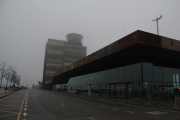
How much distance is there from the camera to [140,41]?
45.8 feet

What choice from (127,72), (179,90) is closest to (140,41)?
(127,72)

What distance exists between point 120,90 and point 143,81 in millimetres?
4734

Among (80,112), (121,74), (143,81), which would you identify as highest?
(121,74)

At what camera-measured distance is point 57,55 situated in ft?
394

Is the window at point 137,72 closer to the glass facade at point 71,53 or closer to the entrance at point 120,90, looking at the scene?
the entrance at point 120,90

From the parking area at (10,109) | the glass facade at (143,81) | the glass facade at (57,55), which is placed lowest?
the parking area at (10,109)

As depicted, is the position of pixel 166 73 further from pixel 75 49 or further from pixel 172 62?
pixel 75 49

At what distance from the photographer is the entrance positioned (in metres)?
23.7

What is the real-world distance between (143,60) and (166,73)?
5770mm

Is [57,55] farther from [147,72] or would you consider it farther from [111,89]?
[147,72]

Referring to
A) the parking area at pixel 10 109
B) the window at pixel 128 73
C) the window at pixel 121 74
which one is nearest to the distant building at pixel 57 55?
the window at pixel 121 74

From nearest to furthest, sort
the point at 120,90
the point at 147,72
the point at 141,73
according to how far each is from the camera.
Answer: the point at 141,73
the point at 147,72
the point at 120,90

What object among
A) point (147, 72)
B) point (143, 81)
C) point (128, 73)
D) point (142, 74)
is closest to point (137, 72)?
point (142, 74)

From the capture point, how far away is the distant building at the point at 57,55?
113700mm
